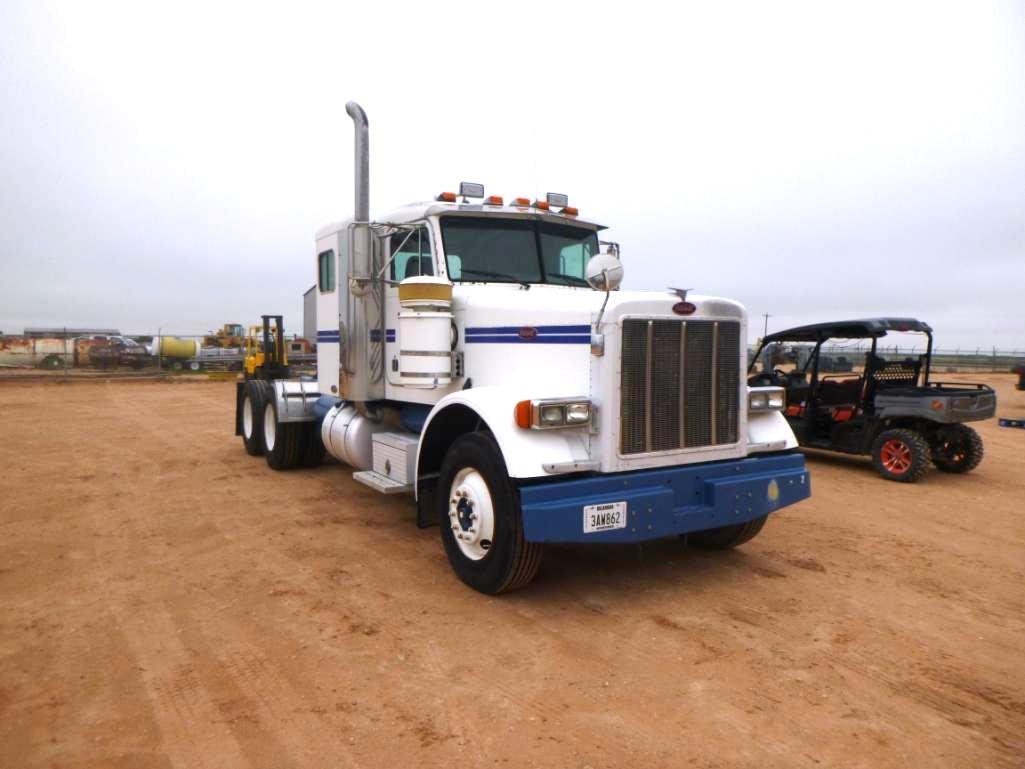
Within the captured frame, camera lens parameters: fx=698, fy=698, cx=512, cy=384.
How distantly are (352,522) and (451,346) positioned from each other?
6.86ft

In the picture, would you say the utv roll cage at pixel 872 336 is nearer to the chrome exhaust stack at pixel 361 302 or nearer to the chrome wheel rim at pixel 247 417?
the chrome exhaust stack at pixel 361 302

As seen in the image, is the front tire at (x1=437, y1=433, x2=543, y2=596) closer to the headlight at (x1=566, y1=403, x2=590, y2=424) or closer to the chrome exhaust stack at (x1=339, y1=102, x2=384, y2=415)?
the headlight at (x1=566, y1=403, x2=590, y2=424)

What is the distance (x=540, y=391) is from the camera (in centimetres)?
493

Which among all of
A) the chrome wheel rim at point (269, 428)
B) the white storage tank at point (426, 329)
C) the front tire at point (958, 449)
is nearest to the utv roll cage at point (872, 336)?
the front tire at point (958, 449)

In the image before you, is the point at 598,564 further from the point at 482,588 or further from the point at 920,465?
the point at 920,465

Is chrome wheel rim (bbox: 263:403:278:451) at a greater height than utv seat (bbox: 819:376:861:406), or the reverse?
utv seat (bbox: 819:376:861:406)

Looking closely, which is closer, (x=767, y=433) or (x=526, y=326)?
(x=526, y=326)

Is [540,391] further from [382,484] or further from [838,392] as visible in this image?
[838,392]

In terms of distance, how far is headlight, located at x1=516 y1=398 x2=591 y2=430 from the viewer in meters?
4.37

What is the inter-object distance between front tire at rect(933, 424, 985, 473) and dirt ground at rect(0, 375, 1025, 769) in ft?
7.23

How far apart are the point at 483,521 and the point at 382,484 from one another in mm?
1622

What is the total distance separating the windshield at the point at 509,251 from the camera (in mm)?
6020

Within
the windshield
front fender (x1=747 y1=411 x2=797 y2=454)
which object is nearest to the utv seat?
front fender (x1=747 y1=411 x2=797 y2=454)

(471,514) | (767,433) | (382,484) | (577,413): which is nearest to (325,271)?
(382,484)
